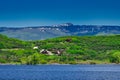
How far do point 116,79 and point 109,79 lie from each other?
2906 millimetres

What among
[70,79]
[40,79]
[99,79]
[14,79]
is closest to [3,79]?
[14,79]

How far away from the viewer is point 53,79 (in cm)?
15800

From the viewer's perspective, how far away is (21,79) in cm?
15588

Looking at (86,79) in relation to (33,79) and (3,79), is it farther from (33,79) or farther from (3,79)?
(3,79)

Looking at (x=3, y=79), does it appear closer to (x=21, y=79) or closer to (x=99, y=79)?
(x=21, y=79)

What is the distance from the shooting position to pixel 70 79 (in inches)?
6275

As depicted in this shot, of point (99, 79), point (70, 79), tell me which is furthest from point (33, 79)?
point (99, 79)

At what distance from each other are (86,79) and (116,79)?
11403 mm

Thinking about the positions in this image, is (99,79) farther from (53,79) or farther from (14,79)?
(14,79)

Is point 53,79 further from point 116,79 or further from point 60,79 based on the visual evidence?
point 116,79

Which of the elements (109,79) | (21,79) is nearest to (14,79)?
(21,79)

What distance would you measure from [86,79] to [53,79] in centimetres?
1262

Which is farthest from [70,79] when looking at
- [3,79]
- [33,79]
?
[3,79]

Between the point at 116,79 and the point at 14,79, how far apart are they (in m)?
38.6
